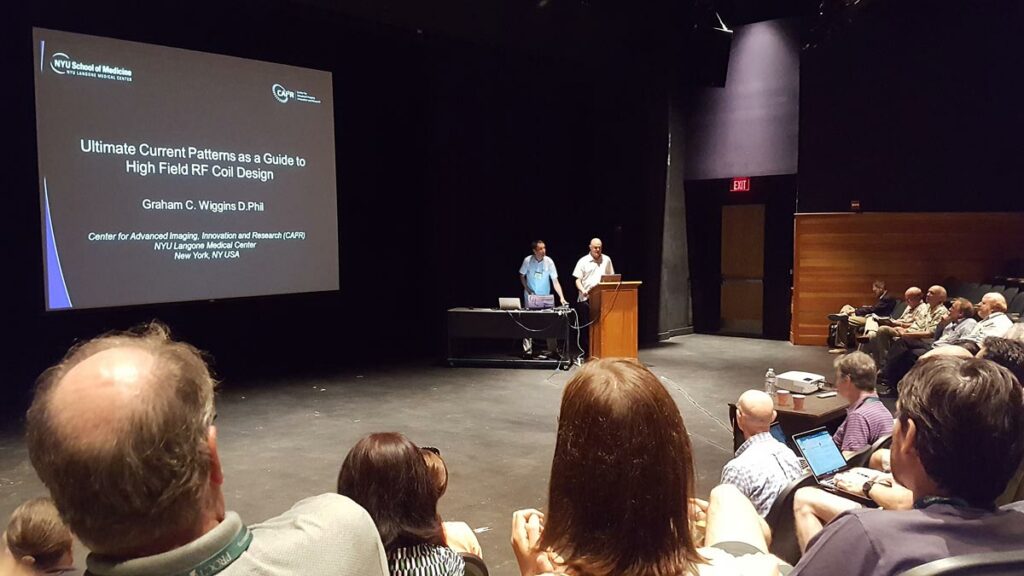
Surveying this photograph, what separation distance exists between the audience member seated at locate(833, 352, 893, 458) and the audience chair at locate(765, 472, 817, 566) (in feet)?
3.07

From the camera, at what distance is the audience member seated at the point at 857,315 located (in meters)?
8.95

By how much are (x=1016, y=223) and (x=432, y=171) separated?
7.59 meters

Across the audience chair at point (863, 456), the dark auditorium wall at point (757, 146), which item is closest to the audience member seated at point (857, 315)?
the dark auditorium wall at point (757, 146)

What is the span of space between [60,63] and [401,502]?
5744mm

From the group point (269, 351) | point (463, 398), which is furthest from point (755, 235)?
point (269, 351)

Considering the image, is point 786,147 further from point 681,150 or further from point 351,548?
point 351,548

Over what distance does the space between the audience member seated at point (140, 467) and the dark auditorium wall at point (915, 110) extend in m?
10.5

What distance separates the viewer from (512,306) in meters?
8.09

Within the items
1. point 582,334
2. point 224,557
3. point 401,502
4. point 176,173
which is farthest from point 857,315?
point 224,557

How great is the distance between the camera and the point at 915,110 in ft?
30.8

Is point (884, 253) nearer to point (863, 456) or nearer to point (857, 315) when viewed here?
point (857, 315)

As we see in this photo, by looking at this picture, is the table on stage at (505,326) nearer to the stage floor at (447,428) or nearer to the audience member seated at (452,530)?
the stage floor at (447,428)

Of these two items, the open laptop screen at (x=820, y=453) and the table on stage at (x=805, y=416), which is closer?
the open laptop screen at (x=820, y=453)

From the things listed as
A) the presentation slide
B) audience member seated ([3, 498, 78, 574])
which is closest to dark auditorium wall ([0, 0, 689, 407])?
the presentation slide
